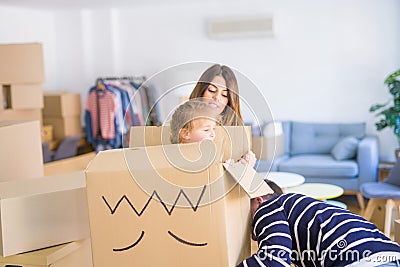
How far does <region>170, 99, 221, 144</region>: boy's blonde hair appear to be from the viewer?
161 cm

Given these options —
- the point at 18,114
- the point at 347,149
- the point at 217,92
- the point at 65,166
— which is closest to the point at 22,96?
the point at 18,114

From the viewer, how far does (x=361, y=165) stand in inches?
198

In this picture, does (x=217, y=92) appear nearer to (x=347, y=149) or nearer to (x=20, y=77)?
(x=20, y=77)

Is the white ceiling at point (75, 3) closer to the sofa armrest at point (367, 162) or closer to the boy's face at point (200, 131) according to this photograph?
the sofa armrest at point (367, 162)

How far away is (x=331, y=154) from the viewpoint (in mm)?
5539

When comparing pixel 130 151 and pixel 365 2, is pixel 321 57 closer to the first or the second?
pixel 365 2

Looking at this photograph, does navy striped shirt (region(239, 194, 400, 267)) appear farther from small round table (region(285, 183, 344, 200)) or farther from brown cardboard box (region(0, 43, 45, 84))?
brown cardboard box (region(0, 43, 45, 84))

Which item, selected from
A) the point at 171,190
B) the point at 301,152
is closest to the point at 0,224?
the point at 171,190

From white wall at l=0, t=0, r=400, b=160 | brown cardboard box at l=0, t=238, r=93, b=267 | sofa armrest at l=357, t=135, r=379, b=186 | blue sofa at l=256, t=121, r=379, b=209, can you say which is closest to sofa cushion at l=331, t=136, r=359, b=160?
blue sofa at l=256, t=121, r=379, b=209

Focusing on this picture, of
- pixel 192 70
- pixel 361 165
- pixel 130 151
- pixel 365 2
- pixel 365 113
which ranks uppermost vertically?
pixel 365 2

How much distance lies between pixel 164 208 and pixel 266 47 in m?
4.64

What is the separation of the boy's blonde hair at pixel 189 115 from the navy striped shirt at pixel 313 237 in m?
0.30

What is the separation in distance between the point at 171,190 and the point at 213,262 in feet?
0.71

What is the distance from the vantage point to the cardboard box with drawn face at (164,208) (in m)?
1.43
